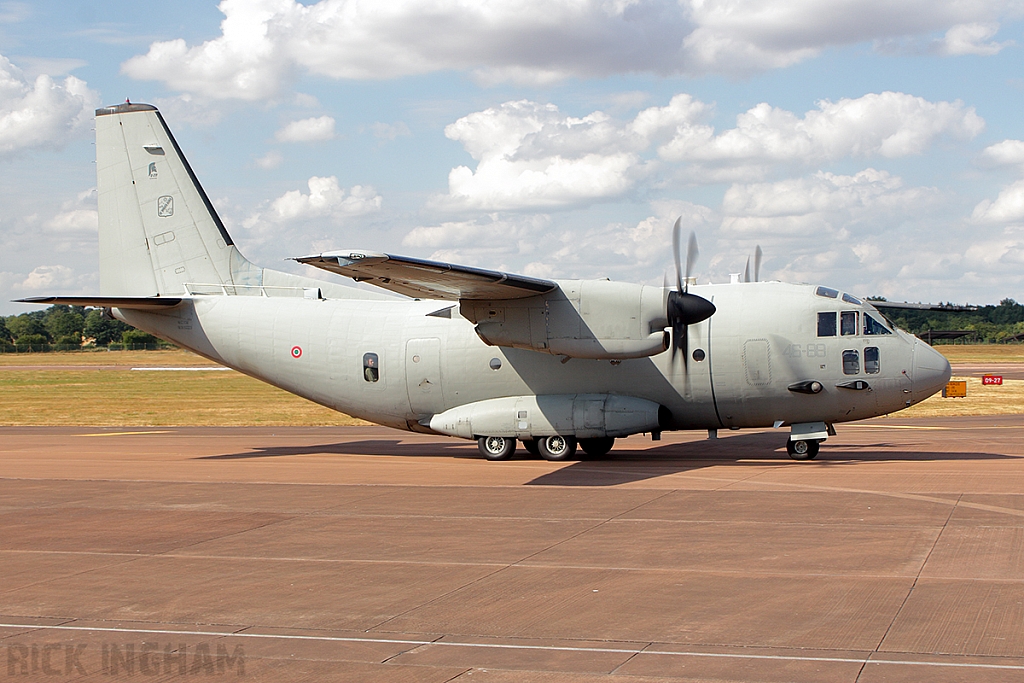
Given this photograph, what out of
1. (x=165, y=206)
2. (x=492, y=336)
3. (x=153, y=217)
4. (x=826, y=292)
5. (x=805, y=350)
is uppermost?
(x=165, y=206)

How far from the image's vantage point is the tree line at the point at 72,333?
554 feet

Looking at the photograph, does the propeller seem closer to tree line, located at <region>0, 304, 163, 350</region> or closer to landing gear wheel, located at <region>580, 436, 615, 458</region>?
landing gear wheel, located at <region>580, 436, 615, 458</region>

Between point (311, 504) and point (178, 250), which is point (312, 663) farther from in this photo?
point (178, 250)

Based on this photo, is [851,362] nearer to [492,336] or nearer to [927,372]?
[927,372]

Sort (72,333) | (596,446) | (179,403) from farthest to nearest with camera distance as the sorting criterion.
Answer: (72,333)
(179,403)
(596,446)

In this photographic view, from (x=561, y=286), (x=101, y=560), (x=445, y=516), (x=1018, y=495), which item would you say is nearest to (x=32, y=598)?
(x=101, y=560)

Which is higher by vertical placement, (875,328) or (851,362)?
(875,328)

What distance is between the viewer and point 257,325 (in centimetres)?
2562

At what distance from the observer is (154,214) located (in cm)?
2712

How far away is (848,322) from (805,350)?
1180 mm

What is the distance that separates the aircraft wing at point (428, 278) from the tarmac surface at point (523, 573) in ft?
13.2

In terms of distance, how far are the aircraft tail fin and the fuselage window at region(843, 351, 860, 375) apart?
15807mm

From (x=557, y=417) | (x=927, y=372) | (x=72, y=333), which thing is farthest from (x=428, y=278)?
(x=72, y=333)

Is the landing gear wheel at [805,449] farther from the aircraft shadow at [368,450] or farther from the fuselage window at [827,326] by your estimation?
the aircraft shadow at [368,450]
